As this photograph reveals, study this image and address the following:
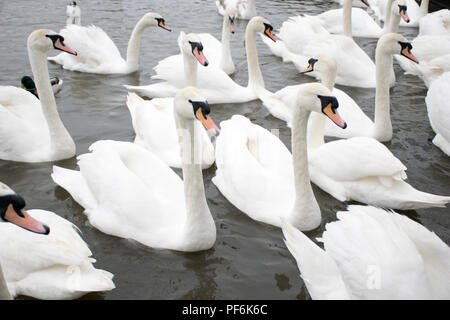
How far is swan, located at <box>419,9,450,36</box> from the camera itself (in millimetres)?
11648

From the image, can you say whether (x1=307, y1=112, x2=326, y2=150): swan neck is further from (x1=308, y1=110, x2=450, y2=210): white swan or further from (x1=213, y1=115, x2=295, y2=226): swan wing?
(x1=213, y1=115, x2=295, y2=226): swan wing

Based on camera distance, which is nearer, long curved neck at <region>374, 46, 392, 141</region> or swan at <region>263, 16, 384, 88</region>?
long curved neck at <region>374, 46, 392, 141</region>

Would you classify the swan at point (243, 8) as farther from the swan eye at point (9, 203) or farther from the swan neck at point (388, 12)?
the swan eye at point (9, 203)

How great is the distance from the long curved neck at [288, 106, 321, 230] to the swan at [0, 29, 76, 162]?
3213 mm

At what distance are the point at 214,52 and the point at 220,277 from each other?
6709 mm

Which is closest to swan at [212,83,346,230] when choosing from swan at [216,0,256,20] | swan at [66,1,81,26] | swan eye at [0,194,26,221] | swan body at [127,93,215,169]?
swan body at [127,93,215,169]

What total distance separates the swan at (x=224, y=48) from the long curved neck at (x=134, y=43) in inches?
55.2

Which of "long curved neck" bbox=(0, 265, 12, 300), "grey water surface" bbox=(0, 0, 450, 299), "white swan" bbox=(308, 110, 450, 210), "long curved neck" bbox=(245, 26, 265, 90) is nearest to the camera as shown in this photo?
"long curved neck" bbox=(0, 265, 12, 300)

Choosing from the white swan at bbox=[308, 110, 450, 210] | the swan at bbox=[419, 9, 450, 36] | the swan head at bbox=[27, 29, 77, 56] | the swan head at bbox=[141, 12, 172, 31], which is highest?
the swan head at bbox=[27, 29, 77, 56]

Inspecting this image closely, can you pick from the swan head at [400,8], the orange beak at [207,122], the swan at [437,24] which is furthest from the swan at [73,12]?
the orange beak at [207,122]

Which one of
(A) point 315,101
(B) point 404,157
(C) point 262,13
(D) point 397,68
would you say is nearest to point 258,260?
(A) point 315,101

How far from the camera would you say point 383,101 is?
24.4 feet

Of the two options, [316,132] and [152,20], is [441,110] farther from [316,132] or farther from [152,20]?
[152,20]

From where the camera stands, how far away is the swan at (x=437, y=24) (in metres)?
11.6
